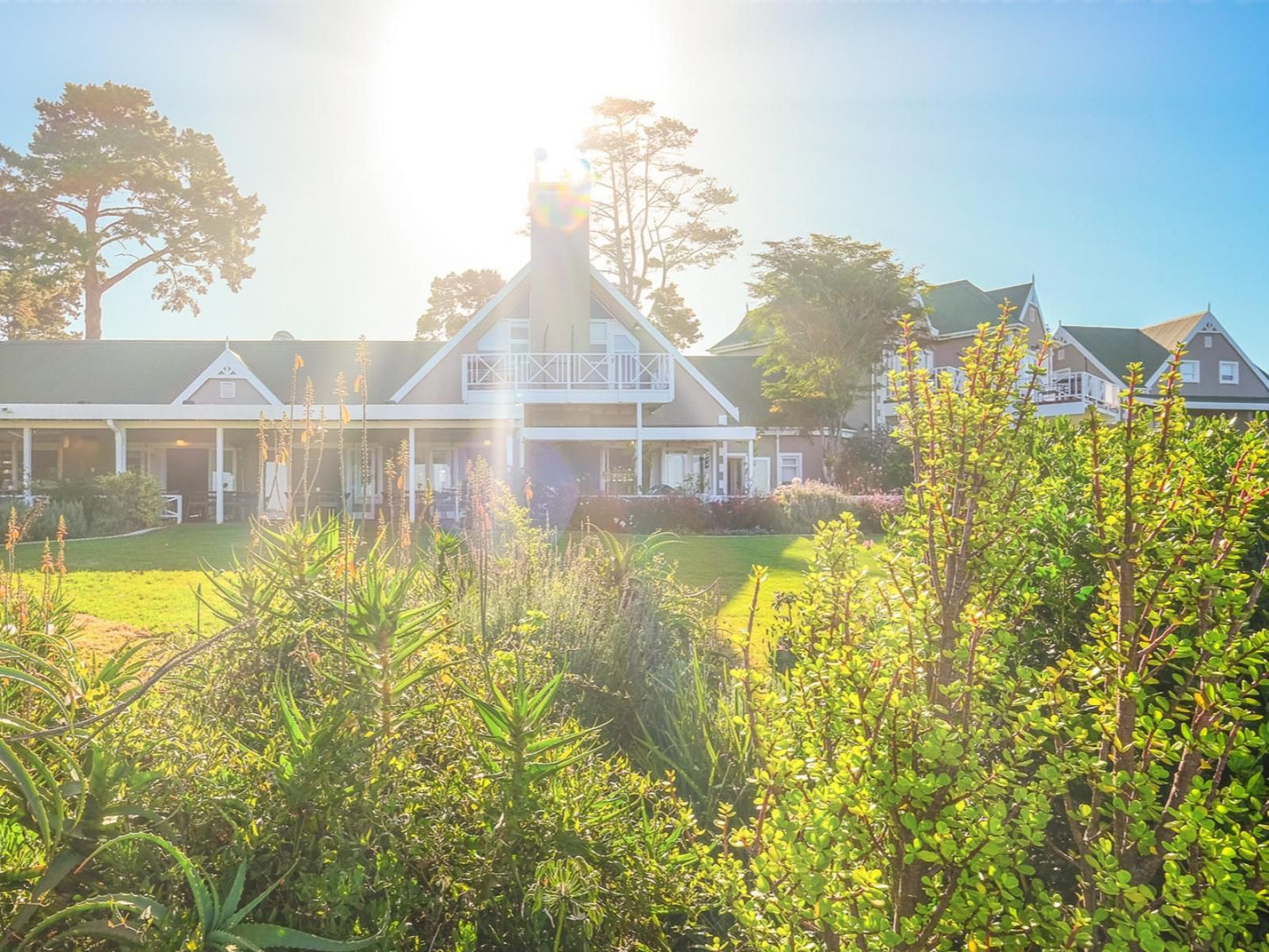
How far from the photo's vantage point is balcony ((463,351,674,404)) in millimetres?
22516

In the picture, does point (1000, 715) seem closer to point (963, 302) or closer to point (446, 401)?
point (446, 401)

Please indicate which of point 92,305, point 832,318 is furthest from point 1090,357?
point 92,305

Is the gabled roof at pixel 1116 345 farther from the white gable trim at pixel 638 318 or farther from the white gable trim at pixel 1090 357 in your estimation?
the white gable trim at pixel 638 318

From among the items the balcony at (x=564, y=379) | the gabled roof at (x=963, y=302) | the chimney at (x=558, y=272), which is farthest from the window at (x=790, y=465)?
the chimney at (x=558, y=272)

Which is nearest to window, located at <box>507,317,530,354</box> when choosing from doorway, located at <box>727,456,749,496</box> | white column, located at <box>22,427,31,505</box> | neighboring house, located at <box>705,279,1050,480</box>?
doorway, located at <box>727,456,749,496</box>

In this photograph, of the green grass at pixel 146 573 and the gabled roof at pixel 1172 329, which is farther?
the gabled roof at pixel 1172 329

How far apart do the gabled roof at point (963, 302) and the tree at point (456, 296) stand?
879 inches

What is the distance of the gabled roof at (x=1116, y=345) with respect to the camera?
38.0m

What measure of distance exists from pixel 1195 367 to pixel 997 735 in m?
46.1

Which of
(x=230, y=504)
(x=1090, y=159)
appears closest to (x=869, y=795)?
(x=1090, y=159)

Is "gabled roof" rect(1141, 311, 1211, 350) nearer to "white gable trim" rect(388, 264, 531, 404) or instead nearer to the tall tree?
"white gable trim" rect(388, 264, 531, 404)

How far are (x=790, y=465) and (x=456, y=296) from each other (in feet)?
70.2

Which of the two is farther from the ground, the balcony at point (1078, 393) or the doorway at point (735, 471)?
the balcony at point (1078, 393)

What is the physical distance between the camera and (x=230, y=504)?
22.9 metres
